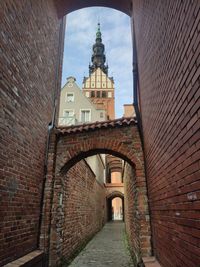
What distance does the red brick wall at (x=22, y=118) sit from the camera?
373 cm

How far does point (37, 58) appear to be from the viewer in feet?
17.5

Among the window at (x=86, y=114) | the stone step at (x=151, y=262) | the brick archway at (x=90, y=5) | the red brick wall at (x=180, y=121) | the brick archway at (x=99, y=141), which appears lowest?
the stone step at (x=151, y=262)

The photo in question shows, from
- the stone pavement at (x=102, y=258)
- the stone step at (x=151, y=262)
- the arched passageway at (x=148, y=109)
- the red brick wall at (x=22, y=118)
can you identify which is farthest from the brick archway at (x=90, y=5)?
the stone pavement at (x=102, y=258)

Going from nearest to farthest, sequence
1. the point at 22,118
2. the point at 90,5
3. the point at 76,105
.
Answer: the point at 22,118 → the point at 90,5 → the point at 76,105

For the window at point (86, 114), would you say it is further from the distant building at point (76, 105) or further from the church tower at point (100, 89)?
the church tower at point (100, 89)

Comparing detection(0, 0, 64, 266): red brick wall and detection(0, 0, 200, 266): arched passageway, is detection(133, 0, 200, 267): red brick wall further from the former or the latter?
detection(0, 0, 64, 266): red brick wall

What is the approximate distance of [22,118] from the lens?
4.42 metres

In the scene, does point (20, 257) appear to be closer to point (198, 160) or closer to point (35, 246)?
point (35, 246)

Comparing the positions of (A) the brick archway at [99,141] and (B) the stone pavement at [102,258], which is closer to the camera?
(A) the brick archway at [99,141]

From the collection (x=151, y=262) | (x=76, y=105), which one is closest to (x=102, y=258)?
(x=151, y=262)

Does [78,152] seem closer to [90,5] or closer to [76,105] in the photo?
[90,5]

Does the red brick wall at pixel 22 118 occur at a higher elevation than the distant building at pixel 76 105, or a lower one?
lower

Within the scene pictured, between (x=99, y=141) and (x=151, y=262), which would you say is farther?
(x=99, y=141)

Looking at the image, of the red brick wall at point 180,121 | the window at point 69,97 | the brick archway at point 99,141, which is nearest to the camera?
the red brick wall at point 180,121
